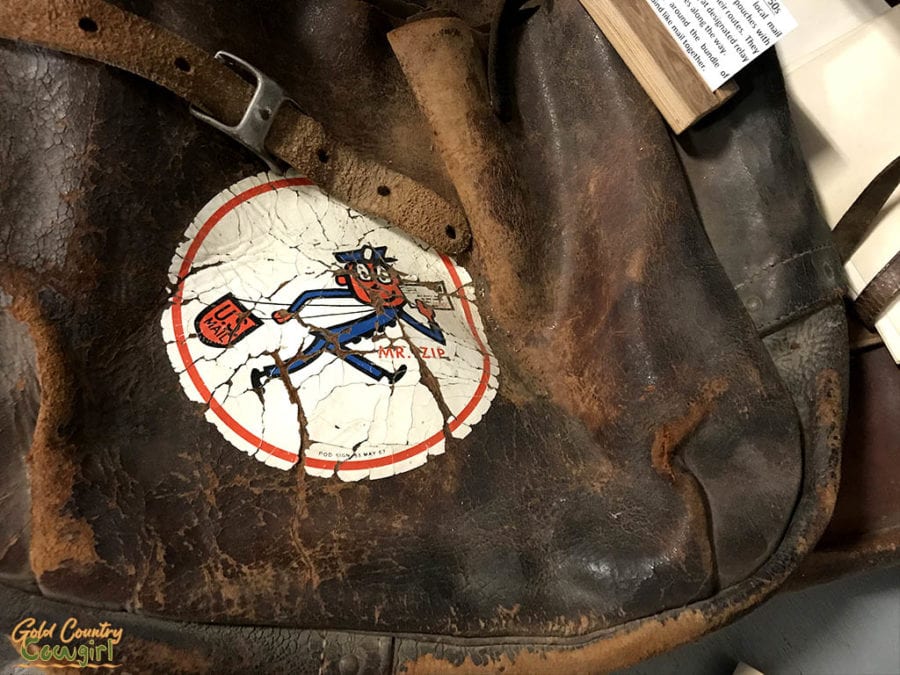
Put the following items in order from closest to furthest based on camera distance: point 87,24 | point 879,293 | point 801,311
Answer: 1. point 87,24
2. point 801,311
3. point 879,293

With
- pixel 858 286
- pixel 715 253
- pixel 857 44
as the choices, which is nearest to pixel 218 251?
pixel 715 253

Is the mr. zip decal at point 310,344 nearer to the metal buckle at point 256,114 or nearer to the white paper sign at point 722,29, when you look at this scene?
the metal buckle at point 256,114

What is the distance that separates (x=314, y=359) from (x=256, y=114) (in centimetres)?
29

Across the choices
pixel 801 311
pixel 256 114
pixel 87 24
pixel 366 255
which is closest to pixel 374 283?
pixel 366 255

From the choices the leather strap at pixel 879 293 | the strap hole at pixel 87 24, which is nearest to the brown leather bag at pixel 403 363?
the strap hole at pixel 87 24

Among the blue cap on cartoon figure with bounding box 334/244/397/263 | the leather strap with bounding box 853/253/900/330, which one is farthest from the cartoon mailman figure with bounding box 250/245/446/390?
the leather strap with bounding box 853/253/900/330

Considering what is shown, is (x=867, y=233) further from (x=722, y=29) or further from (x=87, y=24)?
(x=87, y=24)

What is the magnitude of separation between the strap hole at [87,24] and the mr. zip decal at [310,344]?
0.66 feet

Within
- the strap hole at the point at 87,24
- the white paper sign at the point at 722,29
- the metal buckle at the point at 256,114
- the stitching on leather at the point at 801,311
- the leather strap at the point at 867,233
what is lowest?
the metal buckle at the point at 256,114

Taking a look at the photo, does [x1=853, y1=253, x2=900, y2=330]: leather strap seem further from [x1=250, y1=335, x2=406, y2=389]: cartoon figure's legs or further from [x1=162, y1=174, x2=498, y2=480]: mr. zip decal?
[x1=250, y1=335, x2=406, y2=389]: cartoon figure's legs

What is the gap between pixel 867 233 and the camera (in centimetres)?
94

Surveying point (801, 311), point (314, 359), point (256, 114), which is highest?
point (801, 311)

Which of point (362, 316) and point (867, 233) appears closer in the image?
point (362, 316)

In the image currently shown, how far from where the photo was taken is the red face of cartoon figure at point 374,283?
0.79m
